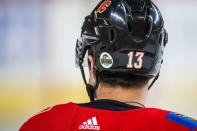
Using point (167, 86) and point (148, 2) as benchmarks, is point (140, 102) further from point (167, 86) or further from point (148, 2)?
point (167, 86)

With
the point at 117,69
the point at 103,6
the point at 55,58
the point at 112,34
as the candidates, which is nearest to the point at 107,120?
the point at 117,69

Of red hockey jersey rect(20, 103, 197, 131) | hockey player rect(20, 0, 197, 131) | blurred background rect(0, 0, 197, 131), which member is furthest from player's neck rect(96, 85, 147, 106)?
blurred background rect(0, 0, 197, 131)

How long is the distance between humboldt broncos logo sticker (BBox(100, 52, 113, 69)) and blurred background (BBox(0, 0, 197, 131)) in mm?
2464

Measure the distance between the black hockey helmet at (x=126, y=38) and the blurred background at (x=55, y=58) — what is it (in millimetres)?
2421

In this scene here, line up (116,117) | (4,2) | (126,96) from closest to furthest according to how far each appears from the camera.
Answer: (116,117), (126,96), (4,2)

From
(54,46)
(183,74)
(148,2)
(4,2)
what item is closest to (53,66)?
(54,46)

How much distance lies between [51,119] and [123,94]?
0.97ft

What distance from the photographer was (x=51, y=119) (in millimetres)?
1218

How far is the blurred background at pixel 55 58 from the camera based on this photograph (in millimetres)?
4012

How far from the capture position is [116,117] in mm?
1161

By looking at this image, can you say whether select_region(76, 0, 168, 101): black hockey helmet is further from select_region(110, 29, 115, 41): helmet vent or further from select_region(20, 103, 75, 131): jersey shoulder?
select_region(20, 103, 75, 131): jersey shoulder

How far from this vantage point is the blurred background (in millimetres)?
4012

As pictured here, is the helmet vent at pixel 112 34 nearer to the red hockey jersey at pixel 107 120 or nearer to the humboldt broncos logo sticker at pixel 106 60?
the humboldt broncos logo sticker at pixel 106 60

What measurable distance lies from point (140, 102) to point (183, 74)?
2813 mm
